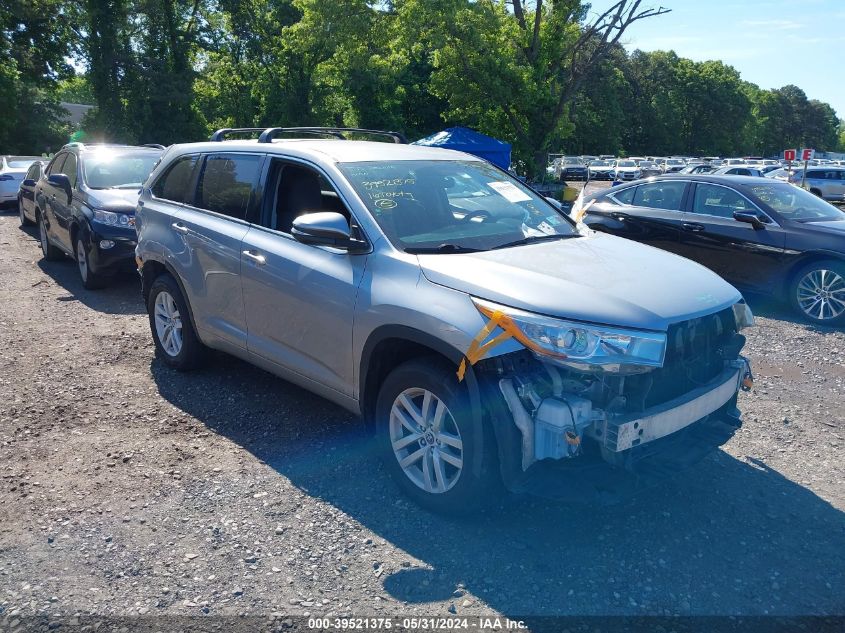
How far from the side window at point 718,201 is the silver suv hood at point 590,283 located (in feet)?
16.7

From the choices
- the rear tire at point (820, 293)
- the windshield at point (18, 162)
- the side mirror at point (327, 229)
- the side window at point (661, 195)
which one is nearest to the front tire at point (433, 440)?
the side mirror at point (327, 229)

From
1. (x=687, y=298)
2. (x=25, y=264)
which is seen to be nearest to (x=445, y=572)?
(x=687, y=298)

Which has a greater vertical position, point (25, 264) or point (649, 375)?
point (649, 375)

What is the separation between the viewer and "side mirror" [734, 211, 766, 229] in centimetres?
823

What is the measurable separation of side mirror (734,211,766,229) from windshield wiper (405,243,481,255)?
18.1 ft

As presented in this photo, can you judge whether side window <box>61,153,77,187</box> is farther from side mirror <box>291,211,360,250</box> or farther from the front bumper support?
the front bumper support

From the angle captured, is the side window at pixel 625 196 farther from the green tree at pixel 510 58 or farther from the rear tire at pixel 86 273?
the green tree at pixel 510 58

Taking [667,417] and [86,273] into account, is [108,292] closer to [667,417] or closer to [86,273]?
[86,273]

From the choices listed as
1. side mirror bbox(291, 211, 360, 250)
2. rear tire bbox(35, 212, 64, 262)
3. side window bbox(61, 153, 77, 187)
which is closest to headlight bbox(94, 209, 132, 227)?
side window bbox(61, 153, 77, 187)

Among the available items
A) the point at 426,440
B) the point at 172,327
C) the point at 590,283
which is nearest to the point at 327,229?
the point at 426,440

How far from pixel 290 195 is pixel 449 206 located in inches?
41.8

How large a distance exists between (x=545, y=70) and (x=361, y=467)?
2317 cm

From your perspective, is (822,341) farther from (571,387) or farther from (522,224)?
(571,387)

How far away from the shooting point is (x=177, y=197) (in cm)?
570
